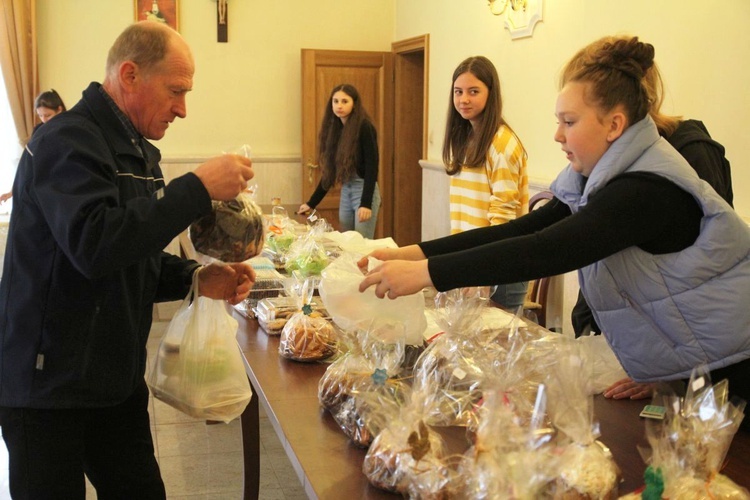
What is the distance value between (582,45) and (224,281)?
120 inches

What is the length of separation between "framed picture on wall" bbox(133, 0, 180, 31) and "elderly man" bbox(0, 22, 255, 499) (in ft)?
16.9

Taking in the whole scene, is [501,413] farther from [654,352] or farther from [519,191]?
[519,191]

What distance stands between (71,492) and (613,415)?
1.20 metres

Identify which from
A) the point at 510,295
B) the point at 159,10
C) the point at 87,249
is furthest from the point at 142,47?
the point at 159,10

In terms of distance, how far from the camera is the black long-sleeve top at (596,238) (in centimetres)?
147

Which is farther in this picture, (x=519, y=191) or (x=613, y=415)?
(x=519, y=191)

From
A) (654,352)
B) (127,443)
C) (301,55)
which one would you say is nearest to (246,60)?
(301,55)

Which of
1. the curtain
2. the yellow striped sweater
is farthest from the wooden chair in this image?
the curtain


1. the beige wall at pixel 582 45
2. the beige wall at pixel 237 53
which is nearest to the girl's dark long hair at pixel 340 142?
the beige wall at pixel 582 45

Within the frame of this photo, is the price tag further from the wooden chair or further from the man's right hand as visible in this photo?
the wooden chair

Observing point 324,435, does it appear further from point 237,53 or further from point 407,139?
point 407,139

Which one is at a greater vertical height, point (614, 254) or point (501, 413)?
point (614, 254)

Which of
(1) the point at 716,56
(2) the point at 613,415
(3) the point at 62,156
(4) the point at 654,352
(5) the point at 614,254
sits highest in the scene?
(1) the point at 716,56

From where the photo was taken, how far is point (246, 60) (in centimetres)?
686
